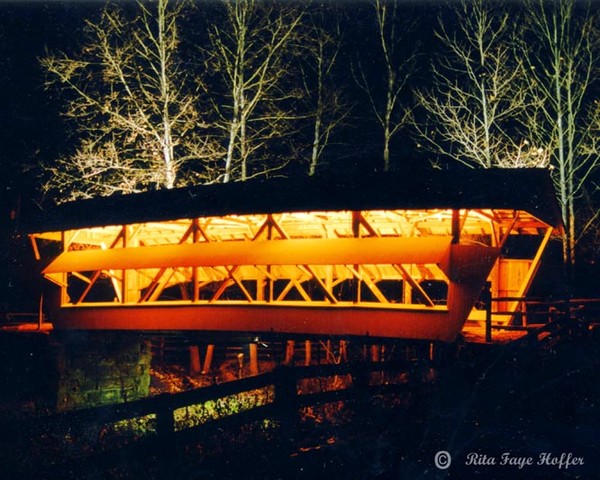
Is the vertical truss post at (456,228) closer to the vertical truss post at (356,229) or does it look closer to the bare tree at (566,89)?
the vertical truss post at (356,229)

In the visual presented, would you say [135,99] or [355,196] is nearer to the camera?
[355,196]

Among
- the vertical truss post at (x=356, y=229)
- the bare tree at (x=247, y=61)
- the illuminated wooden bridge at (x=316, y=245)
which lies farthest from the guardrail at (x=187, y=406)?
the bare tree at (x=247, y=61)

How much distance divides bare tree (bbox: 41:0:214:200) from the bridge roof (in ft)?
19.4

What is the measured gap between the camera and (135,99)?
20391mm

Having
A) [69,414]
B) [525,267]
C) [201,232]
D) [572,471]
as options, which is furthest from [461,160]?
[69,414]

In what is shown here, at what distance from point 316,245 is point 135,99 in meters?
12.0

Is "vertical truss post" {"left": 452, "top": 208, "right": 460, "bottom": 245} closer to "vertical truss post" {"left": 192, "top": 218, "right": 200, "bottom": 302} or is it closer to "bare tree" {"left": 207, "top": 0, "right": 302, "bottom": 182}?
"vertical truss post" {"left": 192, "top": 218, "right": 200, "bottom": 302}

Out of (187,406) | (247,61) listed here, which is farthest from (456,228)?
(247,61)

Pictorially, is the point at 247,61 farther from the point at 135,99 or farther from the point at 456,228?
the point at 456,228

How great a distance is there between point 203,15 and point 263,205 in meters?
12.8

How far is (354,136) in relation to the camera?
26.0m

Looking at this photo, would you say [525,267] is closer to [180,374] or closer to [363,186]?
[363,186]

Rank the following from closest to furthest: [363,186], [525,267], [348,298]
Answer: [363,186]
[525,267]
[348,298]

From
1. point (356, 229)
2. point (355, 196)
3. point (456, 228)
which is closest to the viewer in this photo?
point (456, 228)
